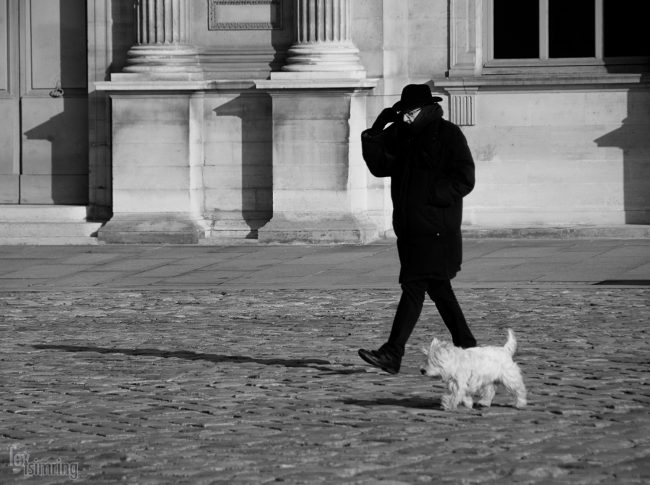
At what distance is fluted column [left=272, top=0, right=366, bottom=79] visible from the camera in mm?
18703

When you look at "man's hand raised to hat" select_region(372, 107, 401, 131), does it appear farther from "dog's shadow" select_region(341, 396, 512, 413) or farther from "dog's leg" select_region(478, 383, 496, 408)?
"dog's leg" select_region(478, 383, 496, 408)

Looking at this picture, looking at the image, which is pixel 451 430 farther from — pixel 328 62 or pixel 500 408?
pixel 328 62

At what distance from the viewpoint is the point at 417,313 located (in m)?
9.58

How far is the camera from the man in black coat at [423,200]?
30.9ft

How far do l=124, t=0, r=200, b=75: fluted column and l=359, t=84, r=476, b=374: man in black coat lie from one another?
9735mm

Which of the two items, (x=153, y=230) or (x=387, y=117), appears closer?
(x=387, y=117)

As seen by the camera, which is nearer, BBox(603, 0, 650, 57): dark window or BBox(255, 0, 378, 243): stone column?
BBox(255, 0, 378, 243): stone column

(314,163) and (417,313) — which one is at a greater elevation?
(314,163)

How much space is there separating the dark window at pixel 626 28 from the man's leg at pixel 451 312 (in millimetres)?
10646

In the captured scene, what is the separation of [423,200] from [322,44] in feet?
31.6

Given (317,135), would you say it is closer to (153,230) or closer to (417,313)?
(153,230)

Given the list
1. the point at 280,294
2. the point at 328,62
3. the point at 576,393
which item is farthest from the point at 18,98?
the point at 576,393

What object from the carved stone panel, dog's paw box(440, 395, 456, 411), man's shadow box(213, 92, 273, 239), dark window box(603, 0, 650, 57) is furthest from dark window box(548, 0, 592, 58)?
dog's paw box(440, 395, 456, 411)

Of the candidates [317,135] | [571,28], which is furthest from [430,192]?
[571,28]
